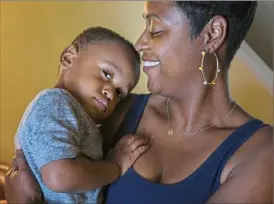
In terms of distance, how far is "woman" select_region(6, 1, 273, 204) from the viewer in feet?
3.82

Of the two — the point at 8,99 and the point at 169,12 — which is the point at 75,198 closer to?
the point at 169,12

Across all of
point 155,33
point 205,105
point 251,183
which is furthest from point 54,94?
point 251,183

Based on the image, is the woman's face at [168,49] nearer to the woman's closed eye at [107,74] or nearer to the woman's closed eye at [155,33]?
the woman's closed eye at [155,33]

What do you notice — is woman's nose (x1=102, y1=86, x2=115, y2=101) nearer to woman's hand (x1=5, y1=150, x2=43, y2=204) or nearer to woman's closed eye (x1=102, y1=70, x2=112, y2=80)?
woman's closed eye (x1=102, y1=70, x2=112, y2=80)

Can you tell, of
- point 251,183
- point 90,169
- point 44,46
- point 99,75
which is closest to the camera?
point 251,183

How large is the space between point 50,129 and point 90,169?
0.13 m

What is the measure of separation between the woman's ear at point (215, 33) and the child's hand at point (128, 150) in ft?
0.92

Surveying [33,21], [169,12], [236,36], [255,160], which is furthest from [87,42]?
[33,21]

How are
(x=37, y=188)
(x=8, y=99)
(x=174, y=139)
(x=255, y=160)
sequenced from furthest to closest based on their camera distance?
1. (x=8, y=99)
2. (x=174, y=139)
3. (x=37, y=188)
4. (x=255, y=160)

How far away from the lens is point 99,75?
1304 mm

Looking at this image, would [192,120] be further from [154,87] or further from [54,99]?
[54,99]

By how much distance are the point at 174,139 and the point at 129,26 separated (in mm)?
1061

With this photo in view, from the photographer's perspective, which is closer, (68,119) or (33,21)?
(68,119)

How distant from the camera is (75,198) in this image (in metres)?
1.21
